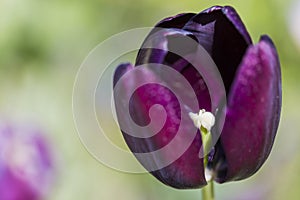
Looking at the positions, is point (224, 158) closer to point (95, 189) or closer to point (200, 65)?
point (200, 65)

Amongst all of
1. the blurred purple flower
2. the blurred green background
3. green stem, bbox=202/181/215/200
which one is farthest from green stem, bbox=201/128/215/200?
the blurred green background

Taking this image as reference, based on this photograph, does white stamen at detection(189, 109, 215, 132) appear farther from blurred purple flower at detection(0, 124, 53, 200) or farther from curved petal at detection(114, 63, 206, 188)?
blurred purple flower at detection(0, 124, 53, 200)

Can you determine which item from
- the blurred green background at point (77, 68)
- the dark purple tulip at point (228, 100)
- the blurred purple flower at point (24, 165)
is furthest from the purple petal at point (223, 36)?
the blurred green background at point (77, 68)

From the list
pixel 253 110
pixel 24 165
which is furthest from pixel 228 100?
pixel 24 165

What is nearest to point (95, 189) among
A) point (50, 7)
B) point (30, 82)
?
point (30, 82)

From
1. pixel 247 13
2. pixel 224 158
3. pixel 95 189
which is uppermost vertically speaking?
pixel 224 158
